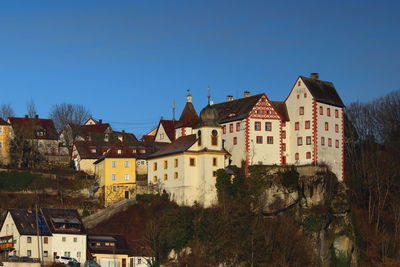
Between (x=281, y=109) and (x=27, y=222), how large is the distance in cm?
2869

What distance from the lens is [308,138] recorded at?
103m

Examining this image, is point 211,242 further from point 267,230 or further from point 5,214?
point 5,214

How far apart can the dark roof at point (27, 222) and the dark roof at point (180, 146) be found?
15.6 meters

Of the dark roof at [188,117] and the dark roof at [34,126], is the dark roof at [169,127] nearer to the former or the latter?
the dark roof at [188,117]

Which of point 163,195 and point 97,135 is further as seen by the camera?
point 97,135

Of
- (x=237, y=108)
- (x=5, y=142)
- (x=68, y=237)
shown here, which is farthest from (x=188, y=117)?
(x=68, y=237)

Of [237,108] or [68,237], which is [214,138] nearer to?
[237,108]

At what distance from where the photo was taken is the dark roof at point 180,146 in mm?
102319

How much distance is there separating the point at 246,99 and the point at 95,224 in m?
20.4

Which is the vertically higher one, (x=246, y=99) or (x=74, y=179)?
(x=246, y=99)

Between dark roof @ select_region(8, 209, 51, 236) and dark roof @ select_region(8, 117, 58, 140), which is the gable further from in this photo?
dark roof @ select_region(8, 117, 58, 140)

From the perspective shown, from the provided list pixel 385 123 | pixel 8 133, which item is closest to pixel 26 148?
pixel 8 133

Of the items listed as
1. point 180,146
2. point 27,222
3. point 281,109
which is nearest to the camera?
point 27,222

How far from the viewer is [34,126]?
12850 cm
